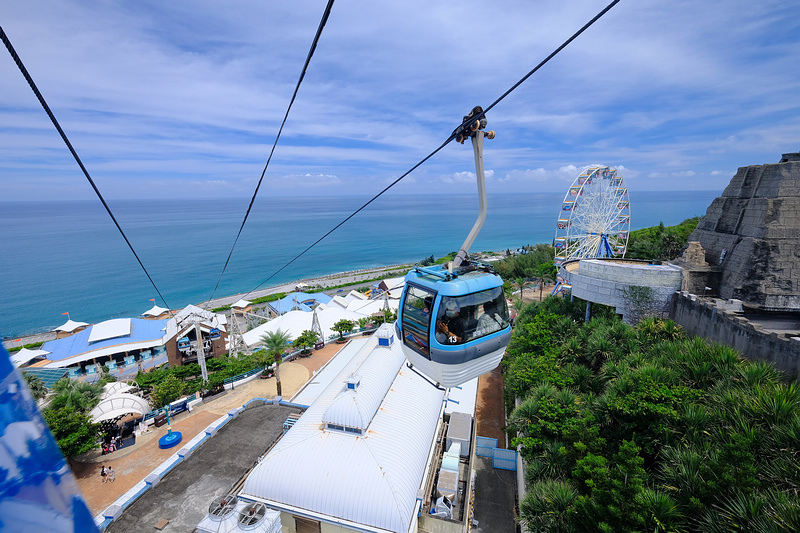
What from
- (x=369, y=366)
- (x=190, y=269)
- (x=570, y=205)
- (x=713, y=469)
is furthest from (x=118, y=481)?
(x=190, y=269)

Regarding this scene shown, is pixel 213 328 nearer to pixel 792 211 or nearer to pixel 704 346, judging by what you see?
pixel 704 346

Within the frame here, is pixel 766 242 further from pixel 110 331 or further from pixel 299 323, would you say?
pixel 110 331

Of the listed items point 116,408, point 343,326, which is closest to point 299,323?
point 343,326

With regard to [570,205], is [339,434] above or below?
below

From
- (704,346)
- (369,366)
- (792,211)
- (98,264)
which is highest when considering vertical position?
(792,211)

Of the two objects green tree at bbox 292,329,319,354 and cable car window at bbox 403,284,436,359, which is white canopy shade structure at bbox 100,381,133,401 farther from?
cable car window at bbox 403,284,436,359
